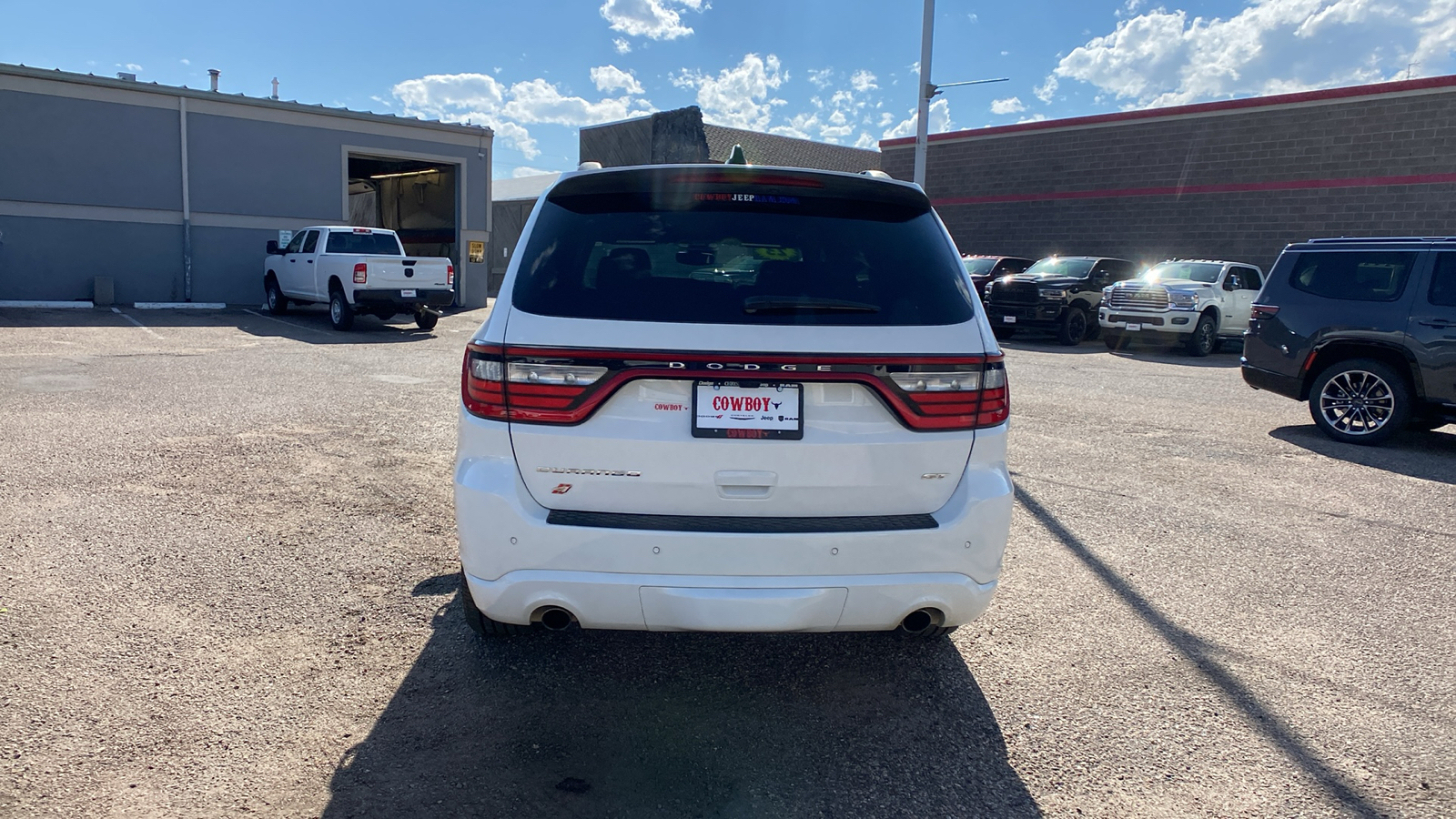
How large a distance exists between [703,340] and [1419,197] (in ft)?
78.7

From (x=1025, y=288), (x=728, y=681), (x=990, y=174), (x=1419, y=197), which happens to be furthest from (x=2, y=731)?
(x=990, y=174)

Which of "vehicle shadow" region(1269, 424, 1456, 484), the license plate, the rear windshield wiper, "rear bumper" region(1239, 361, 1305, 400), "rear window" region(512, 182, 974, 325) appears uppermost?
"rear window" region(512, 182, 974, 325)

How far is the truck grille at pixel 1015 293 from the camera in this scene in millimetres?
19364

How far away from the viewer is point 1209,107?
77.9ft

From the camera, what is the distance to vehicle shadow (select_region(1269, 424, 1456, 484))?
24.9 feet

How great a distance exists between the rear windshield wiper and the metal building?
68.7 feet

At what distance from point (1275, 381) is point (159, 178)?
20.7m

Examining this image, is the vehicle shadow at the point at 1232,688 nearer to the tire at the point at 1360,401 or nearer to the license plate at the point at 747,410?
the license plate at the point at 747,410

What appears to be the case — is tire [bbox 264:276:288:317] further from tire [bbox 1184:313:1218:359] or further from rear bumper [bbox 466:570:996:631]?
rear bumper [bbox 466:570:996:631]

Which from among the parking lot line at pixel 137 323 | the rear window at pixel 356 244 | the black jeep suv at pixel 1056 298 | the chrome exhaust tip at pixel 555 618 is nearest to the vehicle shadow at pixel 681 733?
the chrome exhaust tip at pixel 555 618

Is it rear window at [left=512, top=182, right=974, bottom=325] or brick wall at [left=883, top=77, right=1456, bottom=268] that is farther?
brick wall at [left=883, top=77, right=1456, bottom=268]

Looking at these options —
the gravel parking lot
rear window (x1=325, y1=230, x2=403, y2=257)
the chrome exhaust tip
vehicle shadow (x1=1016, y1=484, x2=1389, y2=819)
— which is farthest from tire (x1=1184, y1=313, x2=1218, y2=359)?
the chrome exhaust tip

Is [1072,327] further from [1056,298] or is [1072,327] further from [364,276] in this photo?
[364,276]

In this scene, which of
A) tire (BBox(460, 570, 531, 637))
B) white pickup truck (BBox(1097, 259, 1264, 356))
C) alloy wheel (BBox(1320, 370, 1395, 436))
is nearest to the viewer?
tire (BBox(460, 570, 531, 637))
